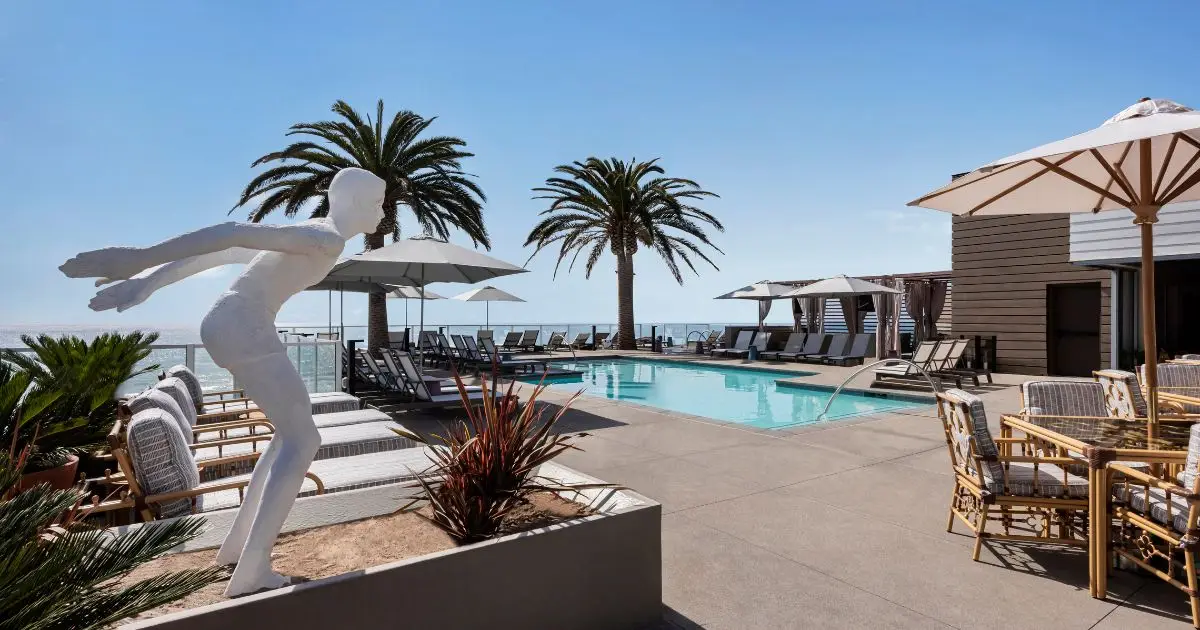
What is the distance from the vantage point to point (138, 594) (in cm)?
141

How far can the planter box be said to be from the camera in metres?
1.85

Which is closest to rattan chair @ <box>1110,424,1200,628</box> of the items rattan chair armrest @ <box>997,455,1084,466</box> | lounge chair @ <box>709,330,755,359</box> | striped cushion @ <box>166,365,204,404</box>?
rattan chair armrest @ <box>997,455,1084,466</box>

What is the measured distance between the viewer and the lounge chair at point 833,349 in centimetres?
1561

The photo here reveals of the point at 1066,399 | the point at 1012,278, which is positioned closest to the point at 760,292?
the point at 1012,278

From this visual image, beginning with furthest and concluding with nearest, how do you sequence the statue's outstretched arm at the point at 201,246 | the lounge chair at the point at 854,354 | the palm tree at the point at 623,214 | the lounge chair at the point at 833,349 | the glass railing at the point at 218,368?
the palm tree at the point at 623,214, the lounge chair at the point at 833,349, the lounge chair at the point at 854,354, the glass railing at the point at 218,368, the statue's outstretched arm at the point at 201,246

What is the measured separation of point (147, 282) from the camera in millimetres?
1946

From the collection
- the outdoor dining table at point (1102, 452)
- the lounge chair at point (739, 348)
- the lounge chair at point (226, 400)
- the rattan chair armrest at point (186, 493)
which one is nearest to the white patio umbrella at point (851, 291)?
the lounge chair at point (739, 348)

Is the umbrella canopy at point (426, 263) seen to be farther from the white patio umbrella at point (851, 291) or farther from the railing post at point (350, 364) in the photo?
the white patio umbrella at point (851, 291)

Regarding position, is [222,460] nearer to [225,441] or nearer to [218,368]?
[225,441]

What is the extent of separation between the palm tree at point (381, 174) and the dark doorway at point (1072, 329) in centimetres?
1330

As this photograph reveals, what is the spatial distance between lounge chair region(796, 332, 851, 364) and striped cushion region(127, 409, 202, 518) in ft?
48.7

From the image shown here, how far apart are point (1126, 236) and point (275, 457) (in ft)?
39.6

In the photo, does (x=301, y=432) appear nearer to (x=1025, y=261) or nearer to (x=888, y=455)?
(x=888, y=455)

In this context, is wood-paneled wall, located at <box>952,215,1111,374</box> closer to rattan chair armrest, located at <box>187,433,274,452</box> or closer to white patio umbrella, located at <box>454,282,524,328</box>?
white patio umbrella, located at <box>454,282,524,328</box>
